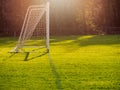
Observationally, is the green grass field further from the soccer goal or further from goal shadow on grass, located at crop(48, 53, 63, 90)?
the soccer goal

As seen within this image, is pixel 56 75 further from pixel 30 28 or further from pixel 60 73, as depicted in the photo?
pixel 30 28

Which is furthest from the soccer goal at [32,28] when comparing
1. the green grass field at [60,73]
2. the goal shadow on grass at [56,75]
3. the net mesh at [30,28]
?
the goal shadow on grass at [56,75]

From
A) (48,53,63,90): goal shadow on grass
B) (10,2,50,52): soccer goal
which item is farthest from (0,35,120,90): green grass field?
(10,2,50,52): soccer goal

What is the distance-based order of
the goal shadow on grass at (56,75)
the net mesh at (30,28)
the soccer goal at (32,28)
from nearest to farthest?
the goal shadow on grass at (56,75) < the soccer goal at (32,28) < the net mesh at (30,28)

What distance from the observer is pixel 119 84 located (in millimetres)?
10852

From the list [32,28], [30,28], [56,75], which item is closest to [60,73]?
[56,75]

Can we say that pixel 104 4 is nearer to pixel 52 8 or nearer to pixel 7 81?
pixel 52 8

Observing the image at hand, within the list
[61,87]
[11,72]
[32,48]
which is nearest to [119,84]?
[61,87]

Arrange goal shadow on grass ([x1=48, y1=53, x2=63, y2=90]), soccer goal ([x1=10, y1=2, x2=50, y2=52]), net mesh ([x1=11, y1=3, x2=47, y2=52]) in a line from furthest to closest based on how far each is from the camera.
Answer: net mesh ([x1=11, y1=3, x2=47, y2=52])
soccer goal ([x1=10, y1=2, x2=50, y2=52])
goal shadow on grass ([x1=48, y1=53, x2=63, y2=90])

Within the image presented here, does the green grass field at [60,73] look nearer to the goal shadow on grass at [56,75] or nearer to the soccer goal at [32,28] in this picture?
the goal shadow on grass at [56,75]

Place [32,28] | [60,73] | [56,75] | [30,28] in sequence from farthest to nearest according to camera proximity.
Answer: [30,28]
[32,28]
[60,73]
[56,75]

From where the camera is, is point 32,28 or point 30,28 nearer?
point 32,28

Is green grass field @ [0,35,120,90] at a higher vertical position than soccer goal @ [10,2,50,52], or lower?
lower

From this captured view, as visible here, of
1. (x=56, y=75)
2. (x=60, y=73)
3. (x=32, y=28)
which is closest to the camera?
(x=56, y=75)
